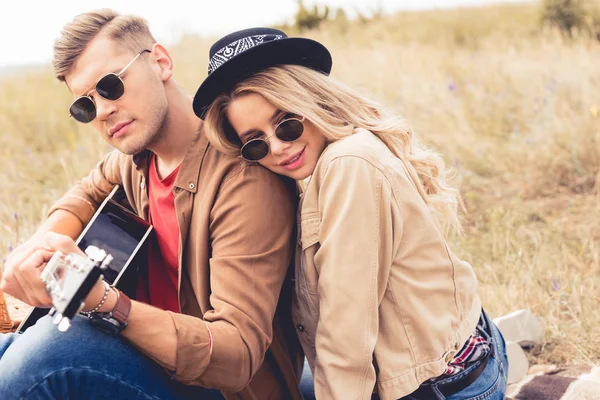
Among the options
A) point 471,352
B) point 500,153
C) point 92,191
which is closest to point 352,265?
point 471,352

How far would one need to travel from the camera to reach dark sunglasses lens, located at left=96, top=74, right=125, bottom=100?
94.8 inches

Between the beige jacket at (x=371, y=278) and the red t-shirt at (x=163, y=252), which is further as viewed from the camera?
the red t-shirt at (x=163, y=252)

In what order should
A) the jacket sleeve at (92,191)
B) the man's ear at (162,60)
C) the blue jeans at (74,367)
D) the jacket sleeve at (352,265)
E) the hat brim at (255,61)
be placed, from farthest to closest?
the jacket sleeve at (92,191) → the man's ear at (162,60) → the hat brim at (255,61) → the jacket sleeve at (352,265) → the blue jeans at (74,367)

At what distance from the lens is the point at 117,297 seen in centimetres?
183

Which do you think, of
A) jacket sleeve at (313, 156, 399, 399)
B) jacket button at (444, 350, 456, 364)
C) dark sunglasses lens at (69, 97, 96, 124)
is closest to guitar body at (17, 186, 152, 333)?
dark sunglasses lens at (69, 97, 96, 124)

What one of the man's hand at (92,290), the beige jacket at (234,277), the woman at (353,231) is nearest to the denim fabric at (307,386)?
the beige jacket at (234,277)

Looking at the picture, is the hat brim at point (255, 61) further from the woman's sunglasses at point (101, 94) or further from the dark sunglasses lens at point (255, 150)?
the woman's sunglasses at point (101, 94)

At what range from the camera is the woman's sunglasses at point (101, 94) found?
7.91 ft

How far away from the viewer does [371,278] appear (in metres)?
2.00

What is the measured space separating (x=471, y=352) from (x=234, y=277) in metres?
0.88

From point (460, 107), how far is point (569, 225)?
87.1 inches

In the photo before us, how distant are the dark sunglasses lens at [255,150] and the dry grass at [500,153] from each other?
186 cm

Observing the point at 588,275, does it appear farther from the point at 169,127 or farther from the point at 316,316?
the point at 169,127

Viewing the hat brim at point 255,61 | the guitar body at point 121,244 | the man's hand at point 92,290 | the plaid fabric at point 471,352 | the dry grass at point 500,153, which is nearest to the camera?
the man's hand at point 92,290
